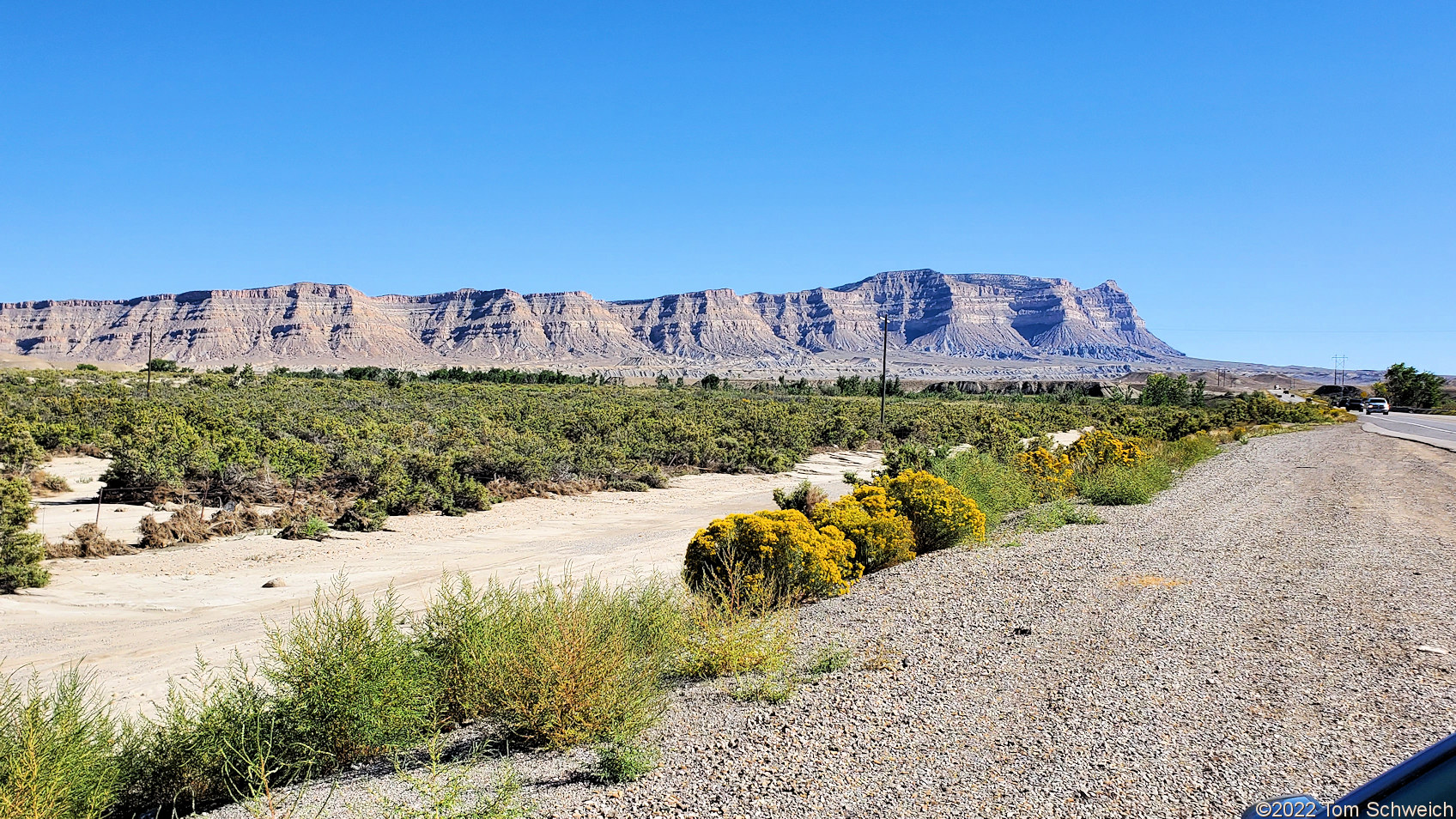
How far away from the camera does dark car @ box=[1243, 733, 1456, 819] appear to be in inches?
67.2

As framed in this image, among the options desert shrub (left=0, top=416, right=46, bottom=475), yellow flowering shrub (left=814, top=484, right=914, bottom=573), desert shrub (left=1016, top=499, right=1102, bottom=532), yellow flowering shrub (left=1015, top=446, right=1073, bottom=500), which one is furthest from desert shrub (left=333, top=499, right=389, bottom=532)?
yellow flowering shrub (left=1015, top=446, right=1073, bottom=500)

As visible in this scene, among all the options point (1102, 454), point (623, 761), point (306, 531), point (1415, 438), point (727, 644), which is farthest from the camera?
point (1415, 438)

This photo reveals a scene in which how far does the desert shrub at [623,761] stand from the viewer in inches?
187

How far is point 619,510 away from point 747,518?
10.7 metres

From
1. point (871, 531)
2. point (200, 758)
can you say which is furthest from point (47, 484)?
point (871, 531)

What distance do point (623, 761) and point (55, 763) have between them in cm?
301

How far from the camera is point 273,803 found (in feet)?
15.2

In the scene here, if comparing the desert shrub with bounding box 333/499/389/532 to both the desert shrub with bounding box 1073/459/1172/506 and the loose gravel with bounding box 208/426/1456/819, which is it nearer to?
the loose gravel with bounding box 208/426/1456/819

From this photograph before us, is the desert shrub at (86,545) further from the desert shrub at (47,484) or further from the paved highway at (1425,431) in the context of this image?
the paved highway at (1425,431)

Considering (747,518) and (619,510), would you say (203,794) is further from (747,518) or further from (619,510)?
(619,510)

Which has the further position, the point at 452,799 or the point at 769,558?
the point at 769,558

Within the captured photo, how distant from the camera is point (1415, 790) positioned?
1756 mm

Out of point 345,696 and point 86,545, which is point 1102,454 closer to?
point 345,696

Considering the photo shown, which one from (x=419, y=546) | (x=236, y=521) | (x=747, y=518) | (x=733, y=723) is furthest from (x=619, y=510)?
(x=733, y=723)
